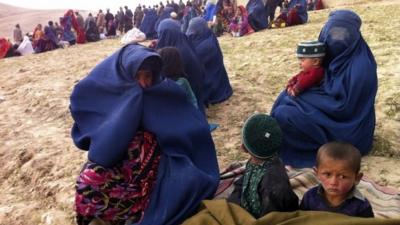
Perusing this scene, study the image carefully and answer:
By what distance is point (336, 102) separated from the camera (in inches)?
141

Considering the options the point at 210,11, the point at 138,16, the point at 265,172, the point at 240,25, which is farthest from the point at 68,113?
the point at 138,16

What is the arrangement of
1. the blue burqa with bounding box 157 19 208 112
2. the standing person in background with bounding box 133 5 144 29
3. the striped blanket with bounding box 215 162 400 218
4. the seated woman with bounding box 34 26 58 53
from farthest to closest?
the standing person in background with bounding box 133 5 144 29
the seated woman with bounding box 34 26 58 53
the blue burqa with bounding box 157 19 208 112
the striped blanket with bounding box 215 162 400 218

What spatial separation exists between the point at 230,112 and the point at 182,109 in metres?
2.70

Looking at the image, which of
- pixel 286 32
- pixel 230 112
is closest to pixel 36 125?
pixel 230 112

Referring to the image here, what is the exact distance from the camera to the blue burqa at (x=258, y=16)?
1109 cm

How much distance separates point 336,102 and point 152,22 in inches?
516

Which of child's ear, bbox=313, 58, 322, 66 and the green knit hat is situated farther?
child's ear, bbox=313, 58, 322, 66

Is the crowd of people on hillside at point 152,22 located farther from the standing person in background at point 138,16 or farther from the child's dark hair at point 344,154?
the child's dark hair at point 344,154

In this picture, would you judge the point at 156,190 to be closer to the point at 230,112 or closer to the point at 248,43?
A: the point at 230,112

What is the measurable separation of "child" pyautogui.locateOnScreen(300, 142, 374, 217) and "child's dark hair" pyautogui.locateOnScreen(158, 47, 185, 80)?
2.12 meters

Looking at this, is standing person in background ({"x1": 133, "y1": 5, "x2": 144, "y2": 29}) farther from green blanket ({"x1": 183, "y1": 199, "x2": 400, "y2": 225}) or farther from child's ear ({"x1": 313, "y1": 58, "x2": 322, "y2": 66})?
green blanket ({"x1": 183, "y1": 199, "x2": 400, "y2": 225})

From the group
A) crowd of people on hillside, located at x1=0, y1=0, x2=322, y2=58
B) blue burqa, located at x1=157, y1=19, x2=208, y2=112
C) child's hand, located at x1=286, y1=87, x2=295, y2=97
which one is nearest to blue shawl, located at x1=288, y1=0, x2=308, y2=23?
crowd of people on hillside, located at x1=0, y1=0, x2=322, y2=58

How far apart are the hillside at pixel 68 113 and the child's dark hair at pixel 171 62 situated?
83 cm

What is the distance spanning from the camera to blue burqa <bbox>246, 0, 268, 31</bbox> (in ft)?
36.4
